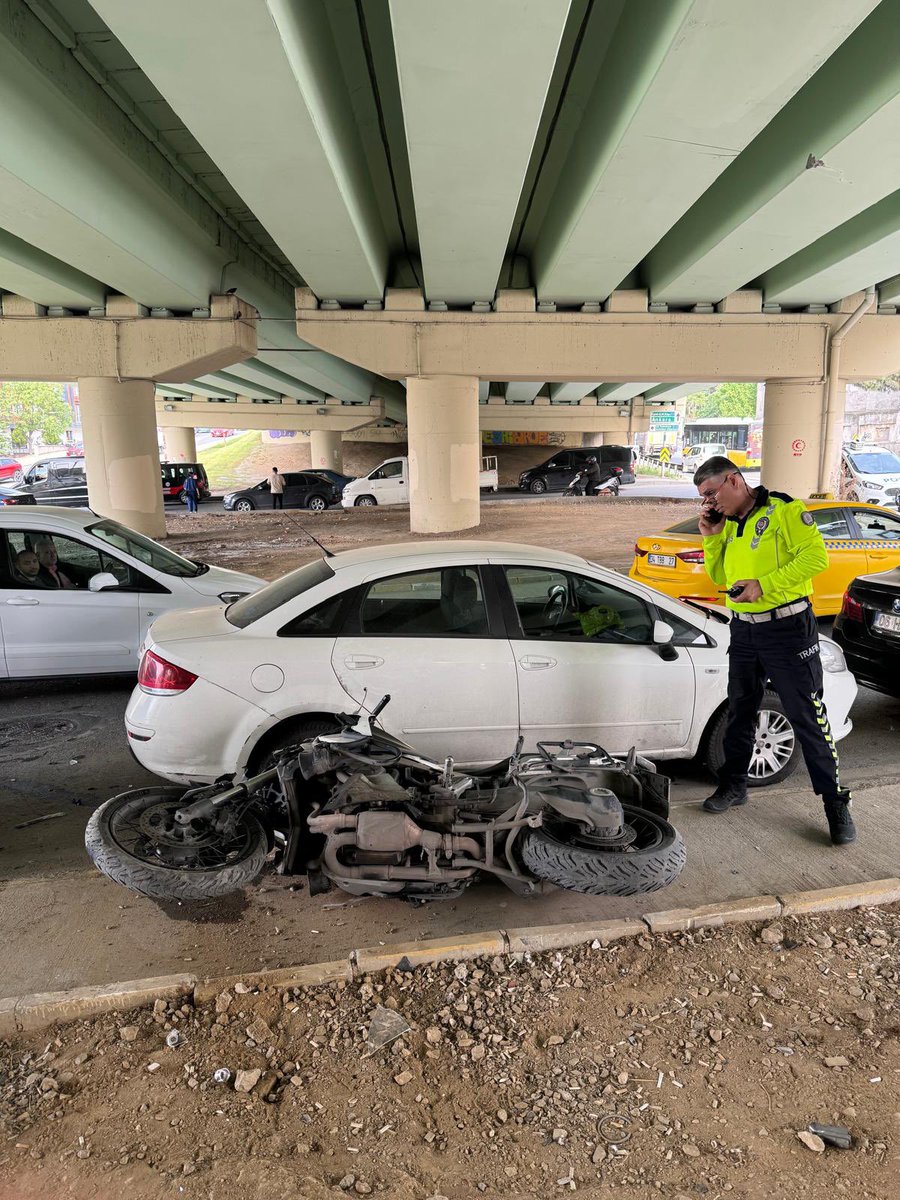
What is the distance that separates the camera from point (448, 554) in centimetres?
438

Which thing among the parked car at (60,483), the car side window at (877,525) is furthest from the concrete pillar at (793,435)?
the parked car at (60,483)

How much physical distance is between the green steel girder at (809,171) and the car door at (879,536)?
3.98 metres

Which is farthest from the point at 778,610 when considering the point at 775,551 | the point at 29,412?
→ the point at 29,412

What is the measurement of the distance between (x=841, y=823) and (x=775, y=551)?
4.72 feet

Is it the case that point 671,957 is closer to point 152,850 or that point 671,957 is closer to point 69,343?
point 152,850

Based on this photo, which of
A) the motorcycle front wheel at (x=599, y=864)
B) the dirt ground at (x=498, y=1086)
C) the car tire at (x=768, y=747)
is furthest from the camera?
the car tire at (x=768, y=747)

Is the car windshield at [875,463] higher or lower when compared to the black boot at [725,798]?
higher

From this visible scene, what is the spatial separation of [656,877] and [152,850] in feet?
7.03

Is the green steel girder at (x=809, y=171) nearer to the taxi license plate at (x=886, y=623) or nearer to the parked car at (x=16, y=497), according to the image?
the taxi license plate at (x=886, y=623)

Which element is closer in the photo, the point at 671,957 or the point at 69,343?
the point at 671,957

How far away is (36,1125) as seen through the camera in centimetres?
223

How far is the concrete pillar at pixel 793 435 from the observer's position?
54.4ft

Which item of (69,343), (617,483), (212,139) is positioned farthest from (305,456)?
(212,139)

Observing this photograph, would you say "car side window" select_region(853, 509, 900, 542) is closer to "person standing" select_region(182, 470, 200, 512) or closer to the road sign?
"person standing" select_region(182, 470, 200, 512)
